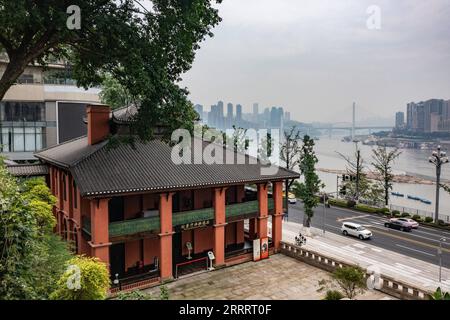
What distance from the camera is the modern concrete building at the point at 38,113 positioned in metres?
46.5

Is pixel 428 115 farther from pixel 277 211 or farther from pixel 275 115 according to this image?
pixel 277 211

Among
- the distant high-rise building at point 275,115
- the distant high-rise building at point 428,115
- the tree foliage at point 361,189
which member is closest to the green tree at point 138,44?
the tree foliage at point 361,189

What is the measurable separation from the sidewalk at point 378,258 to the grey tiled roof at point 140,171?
366 inches

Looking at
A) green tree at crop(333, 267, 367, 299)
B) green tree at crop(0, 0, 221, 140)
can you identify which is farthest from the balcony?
green tree at crop(333, 267, 367, 299)

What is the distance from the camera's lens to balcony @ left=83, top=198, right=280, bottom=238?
65.5 feet

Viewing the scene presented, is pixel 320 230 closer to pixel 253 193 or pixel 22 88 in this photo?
pixel 253 193

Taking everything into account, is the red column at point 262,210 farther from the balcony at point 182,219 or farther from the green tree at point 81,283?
the green tree at point 81,283

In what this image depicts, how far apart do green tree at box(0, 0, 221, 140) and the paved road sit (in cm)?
2441

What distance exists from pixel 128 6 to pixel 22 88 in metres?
37.3

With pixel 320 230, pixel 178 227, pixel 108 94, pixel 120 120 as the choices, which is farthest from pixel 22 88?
pixel 320 230

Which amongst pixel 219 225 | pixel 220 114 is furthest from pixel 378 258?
pixel 220 114

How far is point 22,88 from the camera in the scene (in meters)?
46.9

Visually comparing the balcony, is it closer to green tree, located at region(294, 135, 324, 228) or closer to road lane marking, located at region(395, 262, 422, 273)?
green tree, located at region(294, 135, 324, 228)

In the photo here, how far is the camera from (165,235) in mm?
21266
